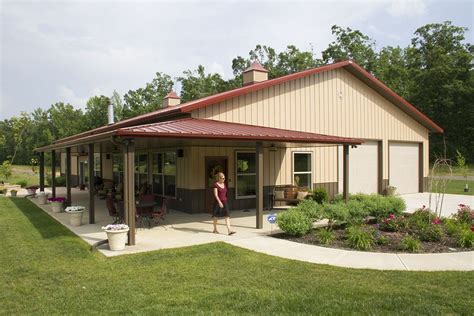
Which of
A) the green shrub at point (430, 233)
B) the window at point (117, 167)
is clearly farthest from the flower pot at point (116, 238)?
the window at point (117, 167)

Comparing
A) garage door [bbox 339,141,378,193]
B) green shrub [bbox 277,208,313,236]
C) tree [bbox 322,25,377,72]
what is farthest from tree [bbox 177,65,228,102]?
green shrub [bbox 277,208,313,236]

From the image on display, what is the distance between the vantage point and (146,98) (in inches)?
1896

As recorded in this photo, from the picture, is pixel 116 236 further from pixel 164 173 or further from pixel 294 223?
pixel 164 173

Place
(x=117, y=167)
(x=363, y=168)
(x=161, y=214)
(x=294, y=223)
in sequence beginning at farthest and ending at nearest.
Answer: (x=117, y=167) → (x=363, y=168) → (x=161, y=214) → (x=294, y=223)

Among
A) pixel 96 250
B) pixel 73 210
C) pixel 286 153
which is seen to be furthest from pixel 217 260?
pixel 286 153

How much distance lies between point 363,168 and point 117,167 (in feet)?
42.8

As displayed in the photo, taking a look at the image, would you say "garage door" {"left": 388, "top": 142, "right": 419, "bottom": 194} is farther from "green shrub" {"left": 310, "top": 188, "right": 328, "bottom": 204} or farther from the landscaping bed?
the landscaping bed

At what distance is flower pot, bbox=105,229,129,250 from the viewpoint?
26.1 feet

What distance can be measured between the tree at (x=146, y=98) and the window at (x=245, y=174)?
111 ft

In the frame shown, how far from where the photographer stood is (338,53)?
145 feet

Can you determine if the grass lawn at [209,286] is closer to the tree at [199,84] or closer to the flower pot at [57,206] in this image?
the flower pot at [57,206]

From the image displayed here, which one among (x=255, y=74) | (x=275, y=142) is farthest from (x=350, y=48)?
(x=275, y=142)

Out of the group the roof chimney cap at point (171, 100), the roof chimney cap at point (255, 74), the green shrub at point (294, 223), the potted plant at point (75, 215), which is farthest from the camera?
the roof chimney cap at point (171, 100)

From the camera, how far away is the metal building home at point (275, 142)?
11.1 meters
